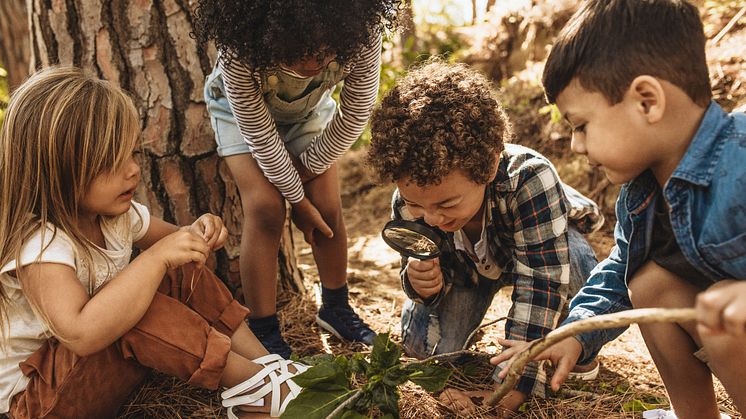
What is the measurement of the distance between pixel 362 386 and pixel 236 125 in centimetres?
117

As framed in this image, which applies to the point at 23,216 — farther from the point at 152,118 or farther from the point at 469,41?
the point at 469,41

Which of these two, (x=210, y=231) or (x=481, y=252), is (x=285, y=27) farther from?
(x=481, y=252)

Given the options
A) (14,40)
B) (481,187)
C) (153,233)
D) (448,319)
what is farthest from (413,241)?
(14,40)

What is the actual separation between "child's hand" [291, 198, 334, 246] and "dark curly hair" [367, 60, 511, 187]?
1.64ft

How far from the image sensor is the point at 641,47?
4.86ft

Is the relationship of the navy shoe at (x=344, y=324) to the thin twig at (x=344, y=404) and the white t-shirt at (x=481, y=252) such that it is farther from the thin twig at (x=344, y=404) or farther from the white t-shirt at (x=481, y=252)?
the thin twig at (x=344, y=404)

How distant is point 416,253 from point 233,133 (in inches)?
33.6

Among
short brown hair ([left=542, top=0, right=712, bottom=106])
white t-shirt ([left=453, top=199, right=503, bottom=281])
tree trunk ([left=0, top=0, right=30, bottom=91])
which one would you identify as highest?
tree trunk ([left=0, top=0, right=30, bottom=91])

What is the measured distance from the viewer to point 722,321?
3.85ft

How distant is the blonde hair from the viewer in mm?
1817

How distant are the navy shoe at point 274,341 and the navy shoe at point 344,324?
272mm

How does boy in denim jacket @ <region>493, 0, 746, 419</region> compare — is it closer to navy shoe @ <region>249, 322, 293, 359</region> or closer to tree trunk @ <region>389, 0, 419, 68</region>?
navy shoe @ <region>249, 322, 293, 359</region>

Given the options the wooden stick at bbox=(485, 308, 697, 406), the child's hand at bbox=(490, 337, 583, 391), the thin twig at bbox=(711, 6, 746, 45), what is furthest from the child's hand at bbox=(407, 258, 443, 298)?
the thin twig at bbox=(711, 6, 746, 45)

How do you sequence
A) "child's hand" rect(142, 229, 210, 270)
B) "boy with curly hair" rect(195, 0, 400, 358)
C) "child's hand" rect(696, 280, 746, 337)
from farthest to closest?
"boy with curly hair" rect(195, 0, 400, 358) < "child's hand" rect(142, 229, 210, 270) < "child's hand" rect(696, 280, 746, 337)
